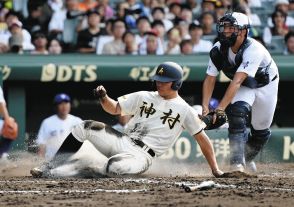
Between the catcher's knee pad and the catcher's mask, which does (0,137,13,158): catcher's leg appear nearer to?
the catcher's knee pad

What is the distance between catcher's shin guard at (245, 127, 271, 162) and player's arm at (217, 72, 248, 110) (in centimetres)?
119

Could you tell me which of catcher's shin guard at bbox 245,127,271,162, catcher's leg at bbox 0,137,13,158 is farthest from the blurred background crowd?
catcher's shin guard at bbox 245,127,271,162

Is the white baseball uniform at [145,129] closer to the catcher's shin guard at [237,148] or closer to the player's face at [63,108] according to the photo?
the catcher's shin guard at [237,148]

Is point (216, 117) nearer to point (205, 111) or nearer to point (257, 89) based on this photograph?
point (205, 111)


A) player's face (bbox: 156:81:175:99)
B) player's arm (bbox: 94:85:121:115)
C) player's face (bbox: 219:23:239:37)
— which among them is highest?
player's face (bbox: 219:23:239:37)

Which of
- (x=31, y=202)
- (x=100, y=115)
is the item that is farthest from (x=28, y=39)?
(x=31, y=202)

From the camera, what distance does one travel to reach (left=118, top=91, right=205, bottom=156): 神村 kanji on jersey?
866cm

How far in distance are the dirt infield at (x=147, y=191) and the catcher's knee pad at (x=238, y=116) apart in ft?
1.82

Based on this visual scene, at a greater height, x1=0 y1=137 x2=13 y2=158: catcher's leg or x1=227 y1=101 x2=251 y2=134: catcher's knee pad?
x1=227 y1=101 x2=251 y2=134: catcher's knee pad

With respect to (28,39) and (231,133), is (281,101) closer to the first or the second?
(28,39)

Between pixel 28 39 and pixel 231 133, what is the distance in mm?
5745

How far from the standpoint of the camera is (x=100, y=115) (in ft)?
45.7

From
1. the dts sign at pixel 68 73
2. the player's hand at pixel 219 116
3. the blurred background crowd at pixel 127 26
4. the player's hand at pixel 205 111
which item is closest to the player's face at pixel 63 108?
the dts sign at pixel 68 73

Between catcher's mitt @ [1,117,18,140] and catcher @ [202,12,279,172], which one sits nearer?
catcher @ [202,12,279,172]
